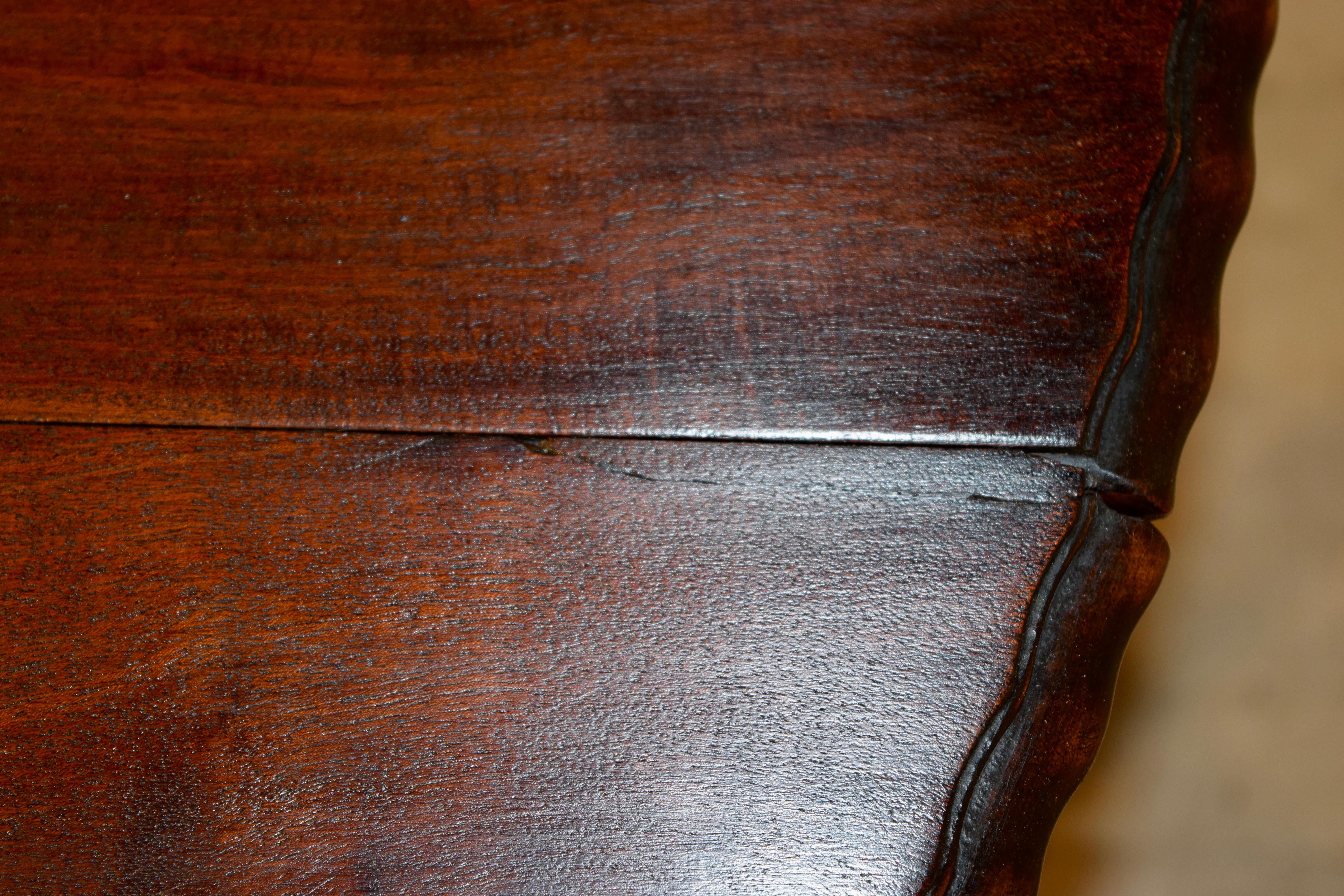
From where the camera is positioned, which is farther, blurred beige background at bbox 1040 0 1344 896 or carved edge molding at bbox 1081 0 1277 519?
blurred beige background at bbox 1040 0 1344 896

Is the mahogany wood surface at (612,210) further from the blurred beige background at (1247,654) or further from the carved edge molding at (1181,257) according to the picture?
the blurred beige background at (1247,654)

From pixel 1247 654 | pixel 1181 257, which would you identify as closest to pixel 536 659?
pixel 1181 257

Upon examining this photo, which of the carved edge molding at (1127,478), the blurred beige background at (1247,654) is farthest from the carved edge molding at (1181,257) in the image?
the blurred beige background at (1247,654)

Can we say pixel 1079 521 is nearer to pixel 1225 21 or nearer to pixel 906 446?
pixel 906 446

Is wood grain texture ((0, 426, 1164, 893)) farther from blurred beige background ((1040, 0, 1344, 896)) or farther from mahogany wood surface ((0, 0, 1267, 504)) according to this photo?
blurred beige background ((1040, 0, 1344, 896))

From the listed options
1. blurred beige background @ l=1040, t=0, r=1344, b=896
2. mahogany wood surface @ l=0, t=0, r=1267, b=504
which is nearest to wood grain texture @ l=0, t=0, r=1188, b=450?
mahogany wood surface @ l=0, t=0, r=1267, b=504

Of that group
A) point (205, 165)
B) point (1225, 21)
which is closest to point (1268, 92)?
point (1225, 21)
